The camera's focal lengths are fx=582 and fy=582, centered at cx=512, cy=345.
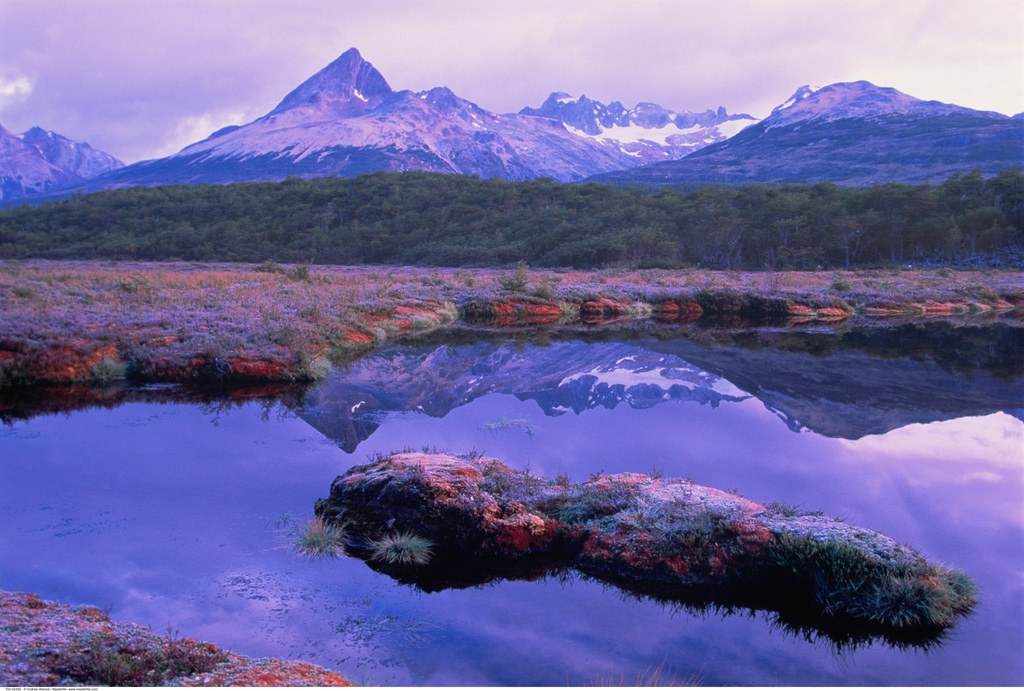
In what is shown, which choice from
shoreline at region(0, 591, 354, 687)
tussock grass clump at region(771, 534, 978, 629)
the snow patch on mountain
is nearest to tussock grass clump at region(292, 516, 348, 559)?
shoreline at region(0, 591, 354, 687)

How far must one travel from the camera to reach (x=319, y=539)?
5.61 metres

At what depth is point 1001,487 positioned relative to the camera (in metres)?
7.59

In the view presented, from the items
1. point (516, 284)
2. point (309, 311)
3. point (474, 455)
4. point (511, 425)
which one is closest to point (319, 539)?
point (474, 455)

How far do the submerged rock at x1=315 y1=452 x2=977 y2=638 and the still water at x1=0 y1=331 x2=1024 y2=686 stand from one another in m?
0.27

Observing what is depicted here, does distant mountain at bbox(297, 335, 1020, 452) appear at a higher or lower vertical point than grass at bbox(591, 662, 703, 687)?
higher

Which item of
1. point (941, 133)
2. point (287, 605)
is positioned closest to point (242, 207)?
point (287, 605)

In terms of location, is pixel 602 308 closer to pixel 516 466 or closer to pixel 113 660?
pixel 516 466

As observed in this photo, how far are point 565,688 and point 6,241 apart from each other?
295ft

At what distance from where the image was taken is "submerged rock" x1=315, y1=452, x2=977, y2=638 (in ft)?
15.6

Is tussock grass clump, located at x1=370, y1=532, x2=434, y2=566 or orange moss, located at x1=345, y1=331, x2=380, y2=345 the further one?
orange moss, located at x1=345, y1=331, x2=380, y2=345

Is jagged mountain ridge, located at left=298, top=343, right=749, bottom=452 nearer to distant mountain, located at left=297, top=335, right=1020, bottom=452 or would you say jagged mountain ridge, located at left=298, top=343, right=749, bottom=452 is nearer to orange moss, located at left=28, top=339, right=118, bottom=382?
distant mountain, located at left=297, top=335, right=1020, bottom=452

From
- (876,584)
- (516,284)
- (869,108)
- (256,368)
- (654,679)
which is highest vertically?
(869,108)

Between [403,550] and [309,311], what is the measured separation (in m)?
13.8

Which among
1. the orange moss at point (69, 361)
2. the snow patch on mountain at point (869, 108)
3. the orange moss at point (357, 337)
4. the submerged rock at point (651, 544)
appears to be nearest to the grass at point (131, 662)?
the submerged rock at point (651, 544)
